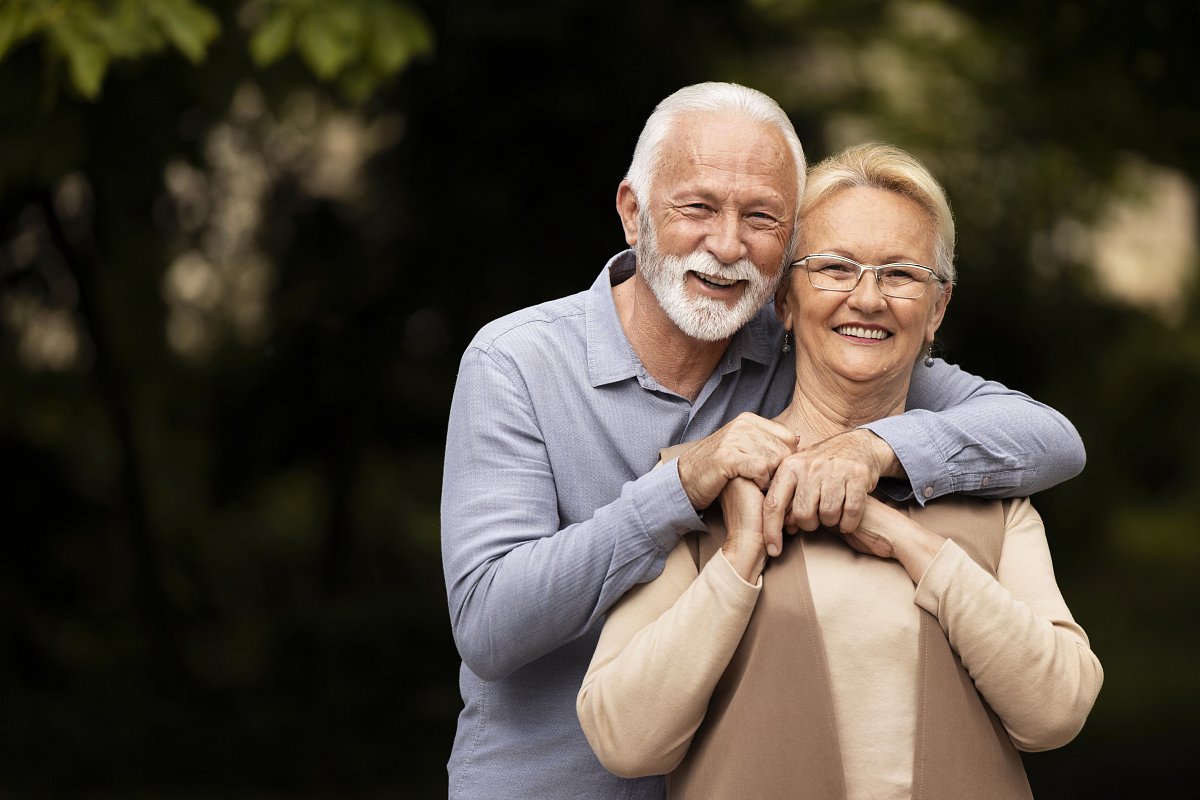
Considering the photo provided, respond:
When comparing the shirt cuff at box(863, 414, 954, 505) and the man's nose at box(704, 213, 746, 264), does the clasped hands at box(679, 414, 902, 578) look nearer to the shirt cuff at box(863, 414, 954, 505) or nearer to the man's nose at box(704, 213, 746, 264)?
the shirt cuff at box(863, 414, 954, 505)

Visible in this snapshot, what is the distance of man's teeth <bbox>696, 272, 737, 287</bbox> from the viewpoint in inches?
96.7

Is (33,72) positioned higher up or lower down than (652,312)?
higher up

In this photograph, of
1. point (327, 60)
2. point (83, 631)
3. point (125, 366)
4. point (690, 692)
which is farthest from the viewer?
point (125, 366)

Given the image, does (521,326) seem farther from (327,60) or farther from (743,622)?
(327,60)

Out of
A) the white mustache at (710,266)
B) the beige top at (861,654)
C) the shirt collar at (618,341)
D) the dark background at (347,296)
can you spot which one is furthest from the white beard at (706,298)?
the dark background at (347,296)

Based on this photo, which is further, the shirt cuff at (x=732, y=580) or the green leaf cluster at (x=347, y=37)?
the green leaf cluster at (x=347, y=37)

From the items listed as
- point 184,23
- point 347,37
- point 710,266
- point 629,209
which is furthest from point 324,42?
point 710,266

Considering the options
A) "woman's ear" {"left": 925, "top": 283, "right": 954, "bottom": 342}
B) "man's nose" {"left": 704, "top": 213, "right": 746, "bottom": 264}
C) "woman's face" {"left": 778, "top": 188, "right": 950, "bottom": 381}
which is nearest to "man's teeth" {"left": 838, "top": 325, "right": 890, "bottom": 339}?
"woman's face" {"left": 778, "top": 188, "right": 950, "bottom": 381}

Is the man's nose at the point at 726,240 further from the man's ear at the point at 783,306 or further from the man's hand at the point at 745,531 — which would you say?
the man's hand at the point at 745,531

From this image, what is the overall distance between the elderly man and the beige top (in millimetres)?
98

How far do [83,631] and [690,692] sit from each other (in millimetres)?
6487

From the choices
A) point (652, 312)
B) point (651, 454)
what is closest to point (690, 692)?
point (651, 454)

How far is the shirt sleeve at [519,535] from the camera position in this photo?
2.18m

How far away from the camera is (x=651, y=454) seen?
253 cm
